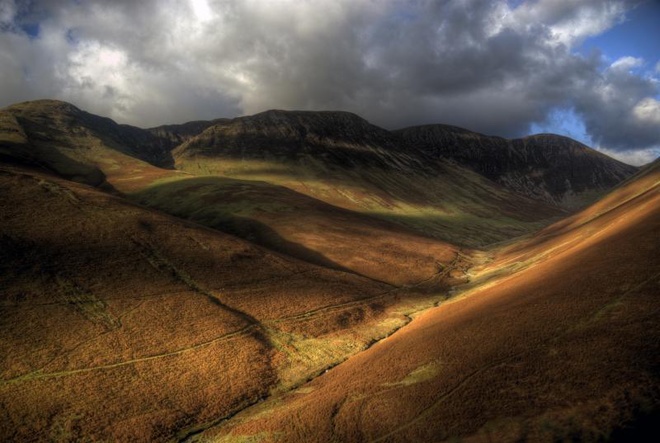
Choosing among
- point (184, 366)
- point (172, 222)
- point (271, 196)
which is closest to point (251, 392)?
point (184, 366)

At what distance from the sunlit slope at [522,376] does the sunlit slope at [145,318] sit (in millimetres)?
5177

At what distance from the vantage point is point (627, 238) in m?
26.4

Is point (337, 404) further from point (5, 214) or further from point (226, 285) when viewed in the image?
point (5, 214)

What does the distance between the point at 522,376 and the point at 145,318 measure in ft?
97.4

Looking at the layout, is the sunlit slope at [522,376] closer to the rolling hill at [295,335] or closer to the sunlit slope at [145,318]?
the rolling hill at [295,335]

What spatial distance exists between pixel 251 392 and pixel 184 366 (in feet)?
19.7

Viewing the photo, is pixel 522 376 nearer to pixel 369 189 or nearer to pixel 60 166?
pixel 60 166

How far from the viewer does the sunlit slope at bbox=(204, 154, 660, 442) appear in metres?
12.9

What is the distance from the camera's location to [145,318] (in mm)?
32531

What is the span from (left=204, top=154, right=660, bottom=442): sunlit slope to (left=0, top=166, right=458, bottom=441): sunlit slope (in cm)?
518

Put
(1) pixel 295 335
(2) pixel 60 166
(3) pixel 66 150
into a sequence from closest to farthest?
(1) pixel 295 335 → (2) pixel 60 166 → (3) pixel 66 150

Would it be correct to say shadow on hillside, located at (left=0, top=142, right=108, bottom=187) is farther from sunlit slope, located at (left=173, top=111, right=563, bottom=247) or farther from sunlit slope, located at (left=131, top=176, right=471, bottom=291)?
sunlit slope, located at (left=173, top=111, right=563, bottom=247)

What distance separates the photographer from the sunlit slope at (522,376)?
12.9 meters

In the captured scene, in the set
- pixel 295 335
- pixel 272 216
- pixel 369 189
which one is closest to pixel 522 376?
pixel 295 335
